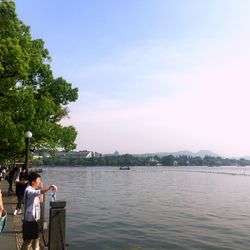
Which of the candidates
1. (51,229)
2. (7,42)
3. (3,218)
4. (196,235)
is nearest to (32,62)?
(7,42)

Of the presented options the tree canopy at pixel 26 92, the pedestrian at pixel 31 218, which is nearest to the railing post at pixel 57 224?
the pedestrian at pixel 31 218

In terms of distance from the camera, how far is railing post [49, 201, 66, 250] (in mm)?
10828

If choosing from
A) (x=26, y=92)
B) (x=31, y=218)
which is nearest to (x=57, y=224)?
(x=31, y=218)

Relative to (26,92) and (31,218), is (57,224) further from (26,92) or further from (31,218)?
(26,92)

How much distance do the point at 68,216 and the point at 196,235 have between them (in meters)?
8.07

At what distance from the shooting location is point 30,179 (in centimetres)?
959

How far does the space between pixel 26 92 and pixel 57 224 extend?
47.1 feet

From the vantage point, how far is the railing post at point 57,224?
35.5 feet

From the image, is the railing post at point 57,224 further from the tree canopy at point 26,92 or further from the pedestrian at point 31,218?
the tree canopy at point 26,92

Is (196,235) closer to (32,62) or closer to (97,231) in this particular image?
(97,231)

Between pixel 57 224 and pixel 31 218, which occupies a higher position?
pixel 31 218

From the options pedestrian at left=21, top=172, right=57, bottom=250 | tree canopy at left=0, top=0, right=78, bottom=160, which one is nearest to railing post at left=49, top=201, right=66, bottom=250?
pedestrian at left=21, top=172, right=57, bottom=250

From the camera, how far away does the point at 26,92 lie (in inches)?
945

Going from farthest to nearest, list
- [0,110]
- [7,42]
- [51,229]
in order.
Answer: [0,110] → [7,42] → [51,229]
